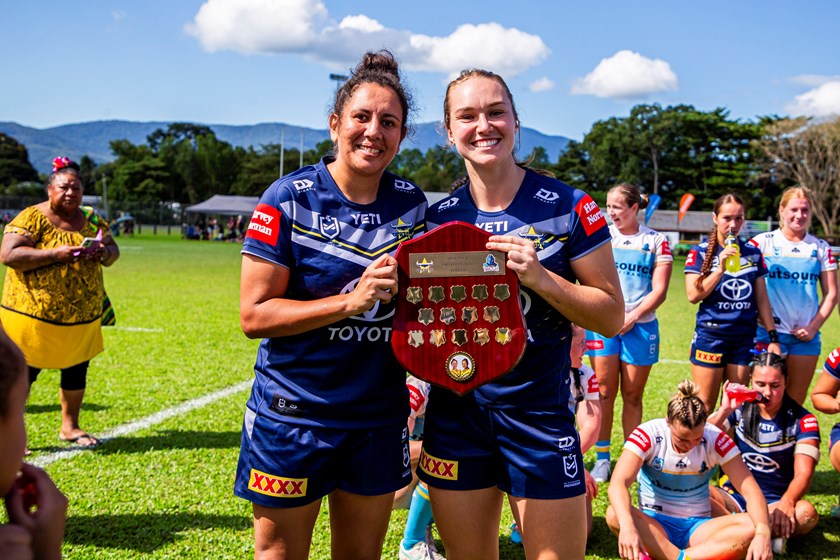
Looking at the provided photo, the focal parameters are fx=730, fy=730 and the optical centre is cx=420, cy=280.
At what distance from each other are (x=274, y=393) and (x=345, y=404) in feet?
0.81

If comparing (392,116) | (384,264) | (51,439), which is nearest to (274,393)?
(384,264)

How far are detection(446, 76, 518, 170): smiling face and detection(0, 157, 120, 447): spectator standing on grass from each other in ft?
12.2

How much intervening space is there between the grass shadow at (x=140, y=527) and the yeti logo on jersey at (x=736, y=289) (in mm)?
3841

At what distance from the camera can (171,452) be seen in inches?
214

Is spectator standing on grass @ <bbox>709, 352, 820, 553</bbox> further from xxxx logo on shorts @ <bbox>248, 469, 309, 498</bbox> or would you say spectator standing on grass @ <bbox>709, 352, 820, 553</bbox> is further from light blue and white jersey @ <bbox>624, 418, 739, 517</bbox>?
xxxx logo on shorts @ <bbox>248, 469, 309, 498</bbox>

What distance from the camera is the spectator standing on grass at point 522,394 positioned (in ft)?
8.00

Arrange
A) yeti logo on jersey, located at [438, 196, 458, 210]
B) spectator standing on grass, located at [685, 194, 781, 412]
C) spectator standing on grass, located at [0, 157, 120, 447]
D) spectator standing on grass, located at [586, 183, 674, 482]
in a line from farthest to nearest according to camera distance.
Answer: spectator standing on grass, located at [685, 194, 781, 412] → spectator standing on grass, located at [586, 183, 674, 482] → spectator standing on grass, located at [0, 157, 120, 447] → yeti logo on jersey, located at [438, 196, 458, 210]

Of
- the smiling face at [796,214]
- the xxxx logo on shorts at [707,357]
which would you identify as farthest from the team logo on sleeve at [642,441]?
the smiling face at [796,214]

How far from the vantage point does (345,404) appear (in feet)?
7.97

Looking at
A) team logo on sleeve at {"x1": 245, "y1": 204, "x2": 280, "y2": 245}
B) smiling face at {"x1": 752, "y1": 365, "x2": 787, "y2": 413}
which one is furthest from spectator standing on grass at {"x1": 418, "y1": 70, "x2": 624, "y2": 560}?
smiling face at {"x1": 752, "y1": 365, "x2": 787, "y2": 413}

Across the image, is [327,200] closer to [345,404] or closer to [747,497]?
[345,404]

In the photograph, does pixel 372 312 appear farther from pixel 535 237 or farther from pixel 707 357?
pixel 707 357

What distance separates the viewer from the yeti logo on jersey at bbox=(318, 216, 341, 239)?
243 cm

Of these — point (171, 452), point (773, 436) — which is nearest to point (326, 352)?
point (773, 436)
